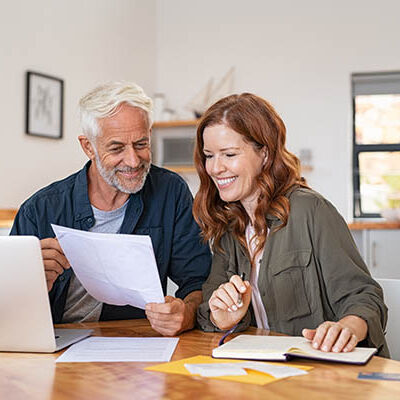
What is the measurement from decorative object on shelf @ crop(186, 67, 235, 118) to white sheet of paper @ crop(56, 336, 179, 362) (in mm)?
3847

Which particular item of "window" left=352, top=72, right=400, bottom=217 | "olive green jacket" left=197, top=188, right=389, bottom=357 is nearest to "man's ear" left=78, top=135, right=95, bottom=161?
"olive green jacket" left=197, top=188, right=389, bottom=357

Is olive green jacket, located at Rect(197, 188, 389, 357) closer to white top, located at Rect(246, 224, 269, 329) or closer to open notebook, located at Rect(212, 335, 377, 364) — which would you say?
white top, located at Rect(246, 224, 269, 329)

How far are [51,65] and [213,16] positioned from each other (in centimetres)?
176

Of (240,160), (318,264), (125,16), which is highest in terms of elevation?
(125,16)

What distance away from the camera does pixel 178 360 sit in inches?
56.5

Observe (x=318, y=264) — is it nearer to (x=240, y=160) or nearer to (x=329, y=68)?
(x=240, y=160)

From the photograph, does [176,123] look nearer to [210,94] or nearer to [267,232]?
[210,94]

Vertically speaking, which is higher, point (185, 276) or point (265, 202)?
point (265, 202)

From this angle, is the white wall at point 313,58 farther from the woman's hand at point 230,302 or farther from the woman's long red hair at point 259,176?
the woman's hand at point 230,302

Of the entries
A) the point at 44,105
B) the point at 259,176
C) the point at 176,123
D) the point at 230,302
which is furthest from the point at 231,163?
the point at 176,123

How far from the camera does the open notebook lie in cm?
138

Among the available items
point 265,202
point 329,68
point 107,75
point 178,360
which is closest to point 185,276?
point 265,202

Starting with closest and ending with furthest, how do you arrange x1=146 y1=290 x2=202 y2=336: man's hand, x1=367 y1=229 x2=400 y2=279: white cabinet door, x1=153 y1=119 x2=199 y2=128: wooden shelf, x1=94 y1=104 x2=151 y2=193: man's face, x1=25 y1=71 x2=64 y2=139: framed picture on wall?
x1=146 y1=290 x2=202 y2=336: man's hand < x1=94 y1=104 x2=151 y2=193: man's face < x1=25 y1=71 x2=64 y2=139: framed picture on wall < x1=367 y1=229 x2=400 y2=279: white cabinet door < x1=153 y1=119 x2=199 y2=128: wooden shelf

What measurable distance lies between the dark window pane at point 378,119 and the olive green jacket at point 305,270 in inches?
136
